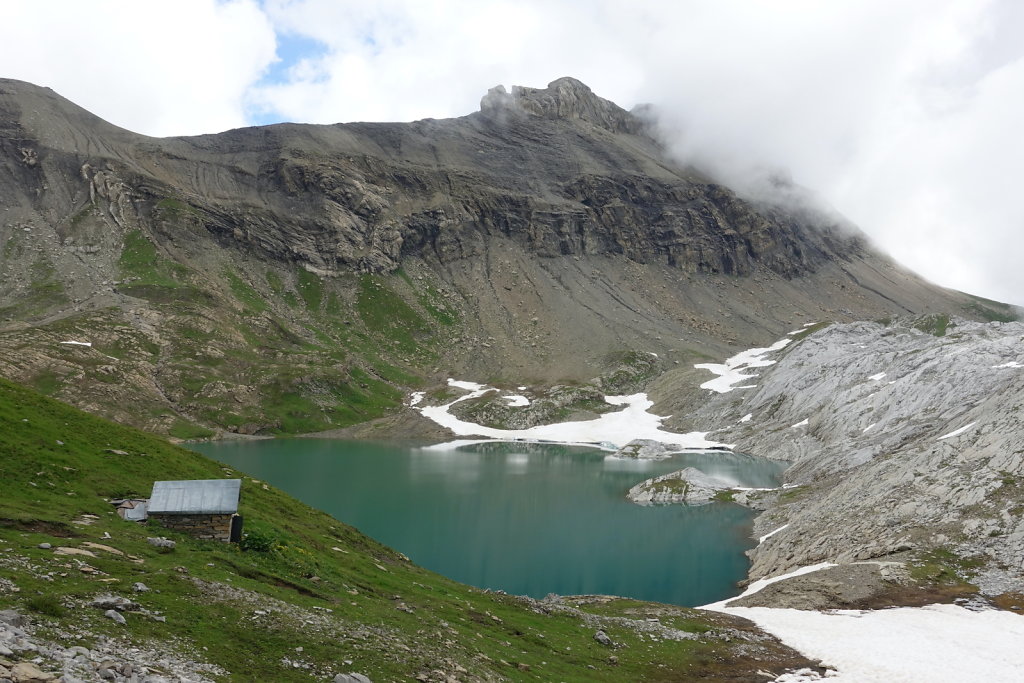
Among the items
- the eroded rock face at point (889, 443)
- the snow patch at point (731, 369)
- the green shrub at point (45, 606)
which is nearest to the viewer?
the green shrub at point (45, 606)

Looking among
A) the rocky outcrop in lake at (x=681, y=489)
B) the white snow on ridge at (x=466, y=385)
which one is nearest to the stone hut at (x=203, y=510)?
the rocky outcrop in lake at (x=681, y=489)

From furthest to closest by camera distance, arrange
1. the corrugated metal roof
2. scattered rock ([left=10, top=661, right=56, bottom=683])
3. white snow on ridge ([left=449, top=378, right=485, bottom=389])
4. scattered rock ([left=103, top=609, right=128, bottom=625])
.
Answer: white snow on ridge ([left=449, top=378, right=485, bottom=389]) < the corrugated metal roof < scattered rock ([left=103, top=609, right=128, bottom=625]) < scattered rock ([left=10, top=661, right=56, bottom=683])

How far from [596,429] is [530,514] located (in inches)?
3095

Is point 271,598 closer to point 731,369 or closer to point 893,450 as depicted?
point 893,450

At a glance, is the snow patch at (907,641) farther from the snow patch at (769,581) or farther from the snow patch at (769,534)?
the snow patch at (769,534)

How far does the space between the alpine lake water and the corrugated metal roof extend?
32.1 meters

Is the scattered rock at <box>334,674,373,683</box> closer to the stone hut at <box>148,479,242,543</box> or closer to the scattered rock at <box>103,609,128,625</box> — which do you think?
the scattered rock at <box>103,609,128,625</box>

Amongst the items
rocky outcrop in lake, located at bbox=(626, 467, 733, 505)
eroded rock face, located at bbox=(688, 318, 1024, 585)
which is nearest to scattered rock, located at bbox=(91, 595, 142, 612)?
eroded rock face, located at bbox=(688, 318, 1024, 585)

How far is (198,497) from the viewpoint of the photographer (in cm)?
2228

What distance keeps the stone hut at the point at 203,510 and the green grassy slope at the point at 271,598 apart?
649 mm

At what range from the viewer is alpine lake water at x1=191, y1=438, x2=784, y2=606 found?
53875 millimetres

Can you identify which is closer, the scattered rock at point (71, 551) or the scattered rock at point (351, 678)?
the scattered rock at point (351, 678)

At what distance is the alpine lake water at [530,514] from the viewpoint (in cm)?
5388

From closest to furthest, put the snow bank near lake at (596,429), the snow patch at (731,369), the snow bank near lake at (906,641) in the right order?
the snow bank near lake at (906,641) → the snow bank near lake at (596,429) → the snow patch at (731,369)
